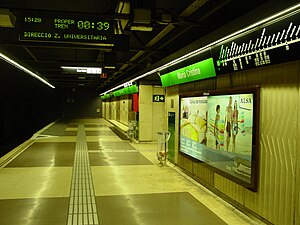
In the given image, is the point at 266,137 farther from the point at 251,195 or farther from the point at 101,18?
the point at 101,18

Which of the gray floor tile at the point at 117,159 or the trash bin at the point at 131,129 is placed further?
the trash bin at the point at 131,129

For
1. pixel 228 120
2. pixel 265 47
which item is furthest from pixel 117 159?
pixel 265 47

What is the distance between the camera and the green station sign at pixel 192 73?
196 inches

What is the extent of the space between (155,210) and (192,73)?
108 inches

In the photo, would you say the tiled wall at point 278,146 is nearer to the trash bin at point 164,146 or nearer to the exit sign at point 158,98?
the trash bin at point 164,146

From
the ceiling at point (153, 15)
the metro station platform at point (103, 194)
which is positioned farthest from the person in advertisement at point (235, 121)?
the ceiling at point (153, 15)

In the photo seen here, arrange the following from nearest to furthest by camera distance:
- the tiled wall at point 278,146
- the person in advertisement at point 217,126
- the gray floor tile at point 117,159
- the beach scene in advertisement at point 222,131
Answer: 1. the tiled wall at point 278,146
2. the beach scene in advertisement at point 222,131
3. the person in advertisement at point 217,126
4. the gray floor tile at point 117,159

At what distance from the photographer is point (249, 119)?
3986mm

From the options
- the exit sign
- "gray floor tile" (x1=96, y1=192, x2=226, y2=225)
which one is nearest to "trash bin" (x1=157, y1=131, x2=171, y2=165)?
"gray floor tile" (x1=96, y1=192, x2=226, y2=225)

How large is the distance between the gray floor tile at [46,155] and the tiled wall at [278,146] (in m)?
4.93

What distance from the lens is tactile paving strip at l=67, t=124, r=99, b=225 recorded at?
3.82 m

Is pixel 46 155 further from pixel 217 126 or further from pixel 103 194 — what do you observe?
pixel 217 126

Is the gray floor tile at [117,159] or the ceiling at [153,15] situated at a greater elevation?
the ceiling at [153,15]

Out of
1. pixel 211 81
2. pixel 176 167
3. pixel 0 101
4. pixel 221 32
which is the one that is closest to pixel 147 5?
pixel 221 32
